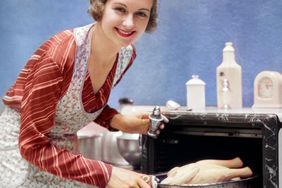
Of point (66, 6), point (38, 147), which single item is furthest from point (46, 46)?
point (66, 6)

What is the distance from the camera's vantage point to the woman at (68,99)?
91cm

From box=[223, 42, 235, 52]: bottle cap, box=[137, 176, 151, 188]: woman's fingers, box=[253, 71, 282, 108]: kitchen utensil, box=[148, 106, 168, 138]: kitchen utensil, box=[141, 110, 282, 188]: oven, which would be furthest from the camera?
box=[223, 42, 235, 52]: bottle cap

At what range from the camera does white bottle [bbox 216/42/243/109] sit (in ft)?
4.48

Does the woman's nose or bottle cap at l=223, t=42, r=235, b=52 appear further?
bottle cap at l=223, t=42, r=235, b=52

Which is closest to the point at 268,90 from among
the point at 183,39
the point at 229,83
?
the point at 229,83

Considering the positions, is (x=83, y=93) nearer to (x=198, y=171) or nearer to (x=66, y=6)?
(x=198, y=171)

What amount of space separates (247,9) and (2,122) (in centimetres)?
94

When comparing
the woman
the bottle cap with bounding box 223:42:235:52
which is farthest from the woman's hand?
the bottle cap with bounding box 223:42:235:52

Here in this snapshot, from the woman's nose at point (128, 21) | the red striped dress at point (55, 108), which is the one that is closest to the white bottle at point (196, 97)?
the red striped dress at point (55, 108)

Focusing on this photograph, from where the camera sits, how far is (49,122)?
37.4 inches

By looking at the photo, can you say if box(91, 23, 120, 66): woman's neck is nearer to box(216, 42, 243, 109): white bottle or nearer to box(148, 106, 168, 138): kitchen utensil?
box(148, 106, 168, 138): kitchen utensil

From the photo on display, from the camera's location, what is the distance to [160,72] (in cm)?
184

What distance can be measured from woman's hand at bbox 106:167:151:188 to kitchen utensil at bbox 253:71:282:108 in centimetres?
59

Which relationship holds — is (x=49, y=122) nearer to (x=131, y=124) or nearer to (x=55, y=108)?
(x=55, y=108)
